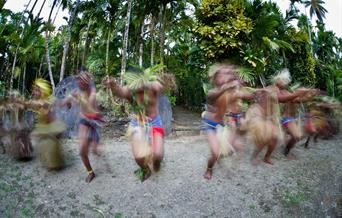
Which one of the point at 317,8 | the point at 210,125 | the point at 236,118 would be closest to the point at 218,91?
the point at 210,125

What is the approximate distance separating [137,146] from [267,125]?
2.62m

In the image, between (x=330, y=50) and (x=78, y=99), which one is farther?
(x=330, y=50)

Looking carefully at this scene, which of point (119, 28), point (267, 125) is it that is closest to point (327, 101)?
point (267, 125)

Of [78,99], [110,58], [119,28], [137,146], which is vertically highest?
[119,28]

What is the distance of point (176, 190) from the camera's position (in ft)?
17.9

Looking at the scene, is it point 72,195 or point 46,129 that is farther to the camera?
point 46,129

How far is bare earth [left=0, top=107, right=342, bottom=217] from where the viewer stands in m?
4.91

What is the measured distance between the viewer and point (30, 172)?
20.2 ft

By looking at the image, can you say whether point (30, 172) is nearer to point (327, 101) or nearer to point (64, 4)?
point (327, 101)

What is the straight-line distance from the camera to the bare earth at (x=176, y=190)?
4.91 meters

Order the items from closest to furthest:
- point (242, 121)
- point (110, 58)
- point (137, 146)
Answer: point (137, 146) < point (242, 121) < point (110, 58)

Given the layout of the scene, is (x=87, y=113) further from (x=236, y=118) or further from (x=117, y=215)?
(x=236, y=118)

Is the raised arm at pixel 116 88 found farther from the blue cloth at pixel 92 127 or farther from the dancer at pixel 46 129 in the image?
the dancer at pixel 46 129

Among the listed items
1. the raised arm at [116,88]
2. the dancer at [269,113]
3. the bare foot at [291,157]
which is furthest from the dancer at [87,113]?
the bare foot at [291,157]
